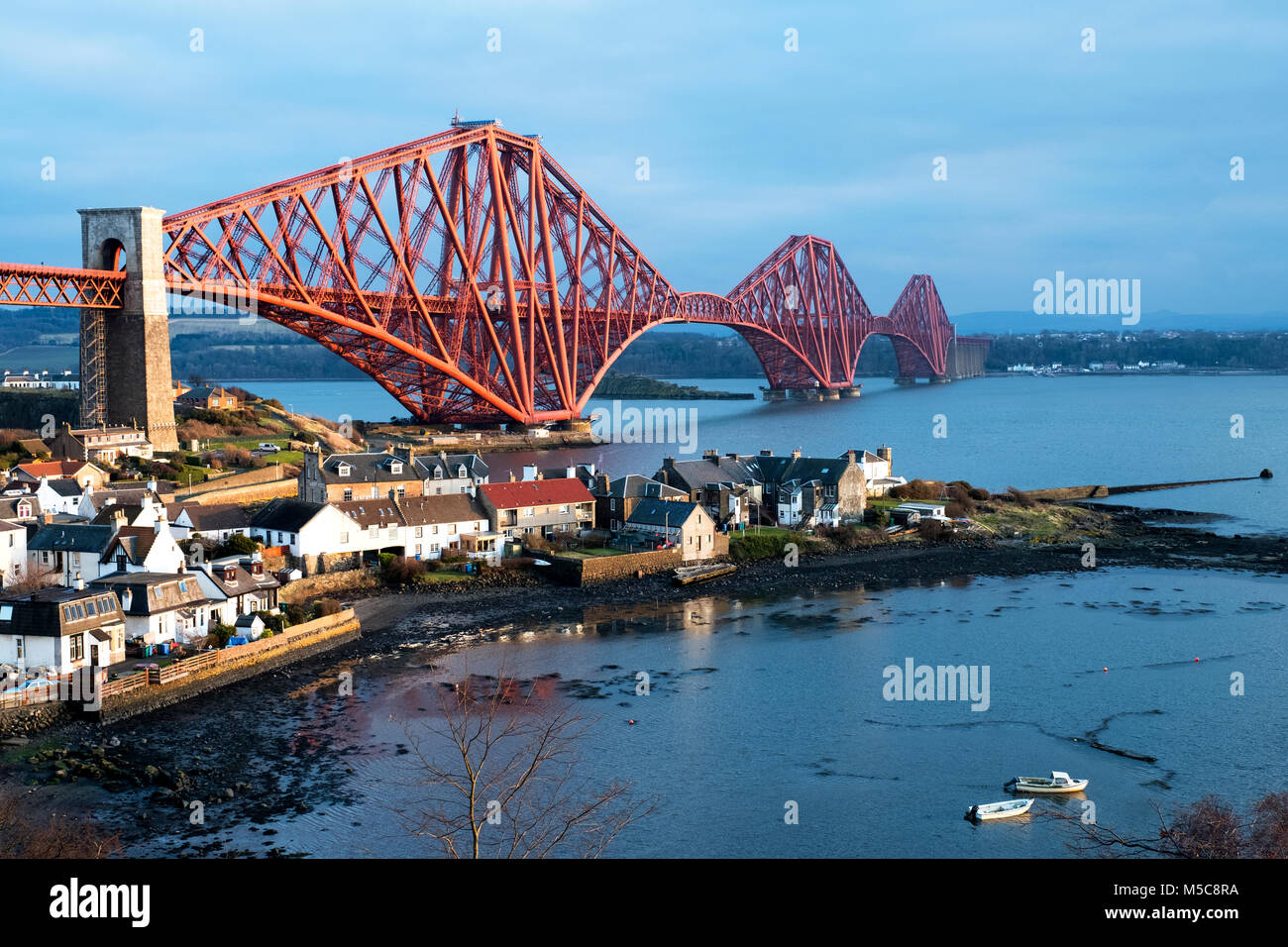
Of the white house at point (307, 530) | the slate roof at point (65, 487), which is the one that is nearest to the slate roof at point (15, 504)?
the slate roof at point (65, 487)

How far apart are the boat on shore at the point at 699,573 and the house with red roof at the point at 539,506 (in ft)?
13.2

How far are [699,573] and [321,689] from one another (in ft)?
47.7

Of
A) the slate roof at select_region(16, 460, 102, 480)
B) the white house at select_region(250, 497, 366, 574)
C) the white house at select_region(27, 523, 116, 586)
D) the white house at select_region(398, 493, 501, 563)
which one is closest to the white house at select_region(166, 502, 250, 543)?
the white house at select_region(250, 497, 366, 574)

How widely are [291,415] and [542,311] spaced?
2366cm

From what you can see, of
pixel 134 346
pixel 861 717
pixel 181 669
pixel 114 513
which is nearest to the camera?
pixel 181 669

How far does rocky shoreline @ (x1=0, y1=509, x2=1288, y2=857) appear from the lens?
17.8 metres

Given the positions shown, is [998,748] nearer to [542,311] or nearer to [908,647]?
[908,647]

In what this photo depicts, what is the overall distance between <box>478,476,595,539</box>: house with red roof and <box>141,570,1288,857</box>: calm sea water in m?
6.23

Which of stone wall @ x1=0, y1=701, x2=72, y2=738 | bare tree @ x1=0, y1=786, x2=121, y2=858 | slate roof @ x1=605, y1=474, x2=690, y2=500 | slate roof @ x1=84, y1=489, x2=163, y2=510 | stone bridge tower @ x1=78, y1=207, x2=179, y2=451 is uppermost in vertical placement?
stone bridge tower @ x1=78, y1=207, x2=179, y2=451

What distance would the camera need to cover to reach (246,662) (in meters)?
24.6

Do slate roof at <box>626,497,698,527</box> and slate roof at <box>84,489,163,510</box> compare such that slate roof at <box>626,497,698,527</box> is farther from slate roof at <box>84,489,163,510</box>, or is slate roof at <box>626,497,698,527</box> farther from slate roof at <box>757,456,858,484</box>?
slate roof at <box>84,489,163,510</box>

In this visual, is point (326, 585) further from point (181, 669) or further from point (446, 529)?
point (181, 669)

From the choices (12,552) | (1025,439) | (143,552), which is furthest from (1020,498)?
(12,552)
